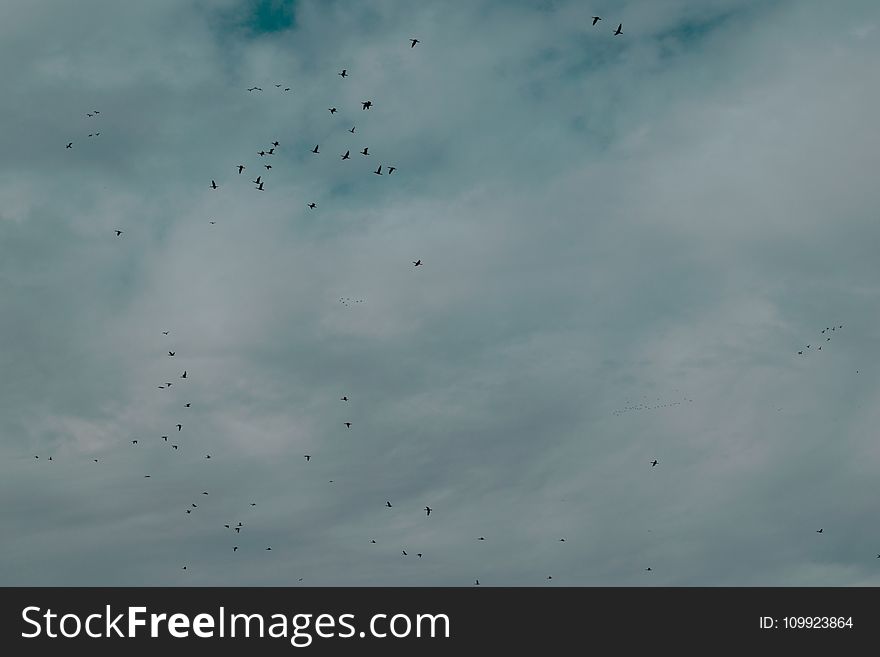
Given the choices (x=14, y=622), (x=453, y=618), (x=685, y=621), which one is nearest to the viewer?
(x=14, y=622)

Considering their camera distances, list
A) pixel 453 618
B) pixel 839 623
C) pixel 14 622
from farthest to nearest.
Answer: pixel 453 618 → pixel 839 623 → pixel 14 622

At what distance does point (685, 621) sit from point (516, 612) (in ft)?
81.0

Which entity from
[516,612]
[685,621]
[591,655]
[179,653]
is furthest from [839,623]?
[179,653]

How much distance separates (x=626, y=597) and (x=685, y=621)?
32.5ft

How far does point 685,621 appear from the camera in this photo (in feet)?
514

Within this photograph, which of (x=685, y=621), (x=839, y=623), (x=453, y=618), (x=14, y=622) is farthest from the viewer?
(x=453, y=618)

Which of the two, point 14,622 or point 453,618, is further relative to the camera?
point 453,618

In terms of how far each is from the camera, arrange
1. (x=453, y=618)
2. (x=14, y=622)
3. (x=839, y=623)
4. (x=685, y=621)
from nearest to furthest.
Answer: (x=14, y=622) → (x=839, y=623) → (x=685, y=621) → (x=453, y=618)

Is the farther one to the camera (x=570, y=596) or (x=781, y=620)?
(x=570, y=596)

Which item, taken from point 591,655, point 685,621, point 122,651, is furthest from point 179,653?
point 685,621

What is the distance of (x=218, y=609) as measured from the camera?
5640 inches

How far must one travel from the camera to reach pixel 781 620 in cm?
15175

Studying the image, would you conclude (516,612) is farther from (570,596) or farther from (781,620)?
(781,620)

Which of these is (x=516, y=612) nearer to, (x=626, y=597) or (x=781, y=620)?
(x=626, y=597)
